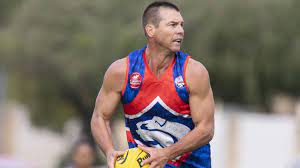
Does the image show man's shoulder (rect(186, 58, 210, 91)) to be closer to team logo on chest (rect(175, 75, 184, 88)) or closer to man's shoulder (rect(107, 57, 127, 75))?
team logo on chest (rect(175, 75, 184, 88))

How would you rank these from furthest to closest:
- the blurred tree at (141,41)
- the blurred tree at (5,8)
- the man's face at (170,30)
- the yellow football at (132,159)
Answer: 1. the blurred tree at (5,8)
2. the blurred tree at (141,41)
3. the man's face at (170,30)
4. the yellow football at (132,159)

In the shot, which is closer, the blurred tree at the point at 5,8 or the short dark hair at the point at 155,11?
the short dark hair at the point at 155,11

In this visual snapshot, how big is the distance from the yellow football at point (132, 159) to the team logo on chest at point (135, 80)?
58cm

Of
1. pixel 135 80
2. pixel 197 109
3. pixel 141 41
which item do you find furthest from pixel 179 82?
pixel 141 41

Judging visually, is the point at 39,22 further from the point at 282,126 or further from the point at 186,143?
the point at 186,143

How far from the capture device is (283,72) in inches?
934

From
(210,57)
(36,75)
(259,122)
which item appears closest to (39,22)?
(36,75)

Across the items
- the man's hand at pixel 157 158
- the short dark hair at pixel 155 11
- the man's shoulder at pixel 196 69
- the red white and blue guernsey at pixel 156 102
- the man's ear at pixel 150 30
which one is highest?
the short dark hair at pixel 155 11

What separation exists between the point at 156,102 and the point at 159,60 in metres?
0.38

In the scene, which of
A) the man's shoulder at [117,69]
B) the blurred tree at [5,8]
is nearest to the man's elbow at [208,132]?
the man's shoulder at [117,69]

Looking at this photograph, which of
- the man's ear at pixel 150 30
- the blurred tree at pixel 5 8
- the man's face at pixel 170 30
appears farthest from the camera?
the blurred tree at pixel 5 8

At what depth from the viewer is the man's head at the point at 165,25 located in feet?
29.3

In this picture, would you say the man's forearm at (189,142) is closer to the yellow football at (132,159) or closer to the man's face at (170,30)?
the yellow football at (132,159)

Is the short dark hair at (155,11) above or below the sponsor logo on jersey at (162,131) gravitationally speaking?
above
